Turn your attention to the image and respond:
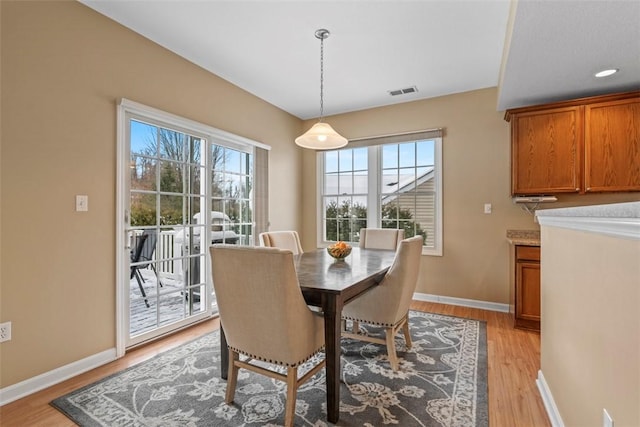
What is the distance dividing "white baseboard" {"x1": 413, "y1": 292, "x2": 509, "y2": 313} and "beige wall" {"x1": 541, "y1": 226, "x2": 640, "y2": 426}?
75.6 inches

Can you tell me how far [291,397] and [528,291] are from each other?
254 cm

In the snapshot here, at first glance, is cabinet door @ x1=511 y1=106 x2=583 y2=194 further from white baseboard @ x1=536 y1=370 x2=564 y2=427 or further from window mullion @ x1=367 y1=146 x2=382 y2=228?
white baseboard @ x1=536 y1=370 x2=564 y2=427

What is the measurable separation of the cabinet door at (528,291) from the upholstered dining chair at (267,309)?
2.29 metres

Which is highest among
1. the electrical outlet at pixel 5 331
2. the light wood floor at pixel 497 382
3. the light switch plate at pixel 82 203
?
the light switch plate at pixel 82 203

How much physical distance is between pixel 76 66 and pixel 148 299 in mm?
1969

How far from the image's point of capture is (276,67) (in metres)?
3.26

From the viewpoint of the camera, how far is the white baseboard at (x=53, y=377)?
1.91 m

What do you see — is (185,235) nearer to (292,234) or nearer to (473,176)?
(292,234)

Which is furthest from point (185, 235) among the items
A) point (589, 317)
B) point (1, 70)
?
point (589, 317)

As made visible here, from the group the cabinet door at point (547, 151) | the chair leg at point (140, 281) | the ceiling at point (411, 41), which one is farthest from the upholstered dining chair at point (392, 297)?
the chair leg at point (140, 281)

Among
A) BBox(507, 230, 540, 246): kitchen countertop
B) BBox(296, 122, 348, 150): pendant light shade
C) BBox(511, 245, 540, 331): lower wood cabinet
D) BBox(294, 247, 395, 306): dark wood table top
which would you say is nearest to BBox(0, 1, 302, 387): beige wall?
BBox(296, 122, 348, 150): pendant light shade

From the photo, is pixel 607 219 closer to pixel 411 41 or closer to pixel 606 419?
pixel 606 419

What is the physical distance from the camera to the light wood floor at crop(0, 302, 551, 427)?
5.65ft

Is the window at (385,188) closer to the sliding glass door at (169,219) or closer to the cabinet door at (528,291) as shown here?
the cabinet door at (528,291)
